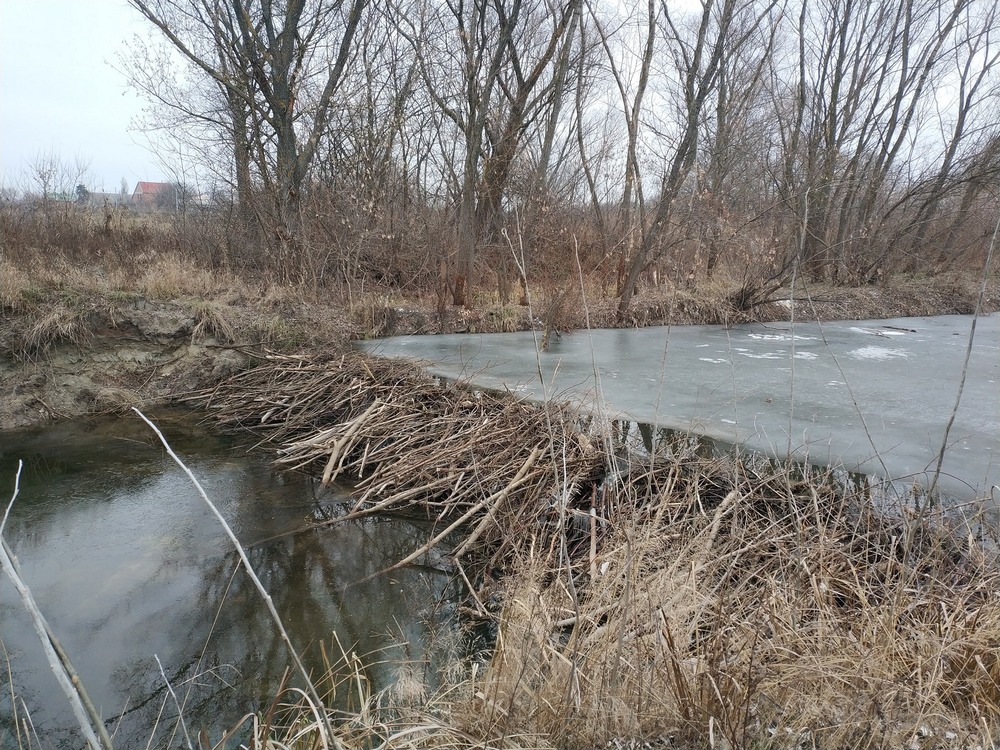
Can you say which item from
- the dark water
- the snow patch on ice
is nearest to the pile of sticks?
the dark water

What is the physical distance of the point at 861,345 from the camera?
A: 10.1m

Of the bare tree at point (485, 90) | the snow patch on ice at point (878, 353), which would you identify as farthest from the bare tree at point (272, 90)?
the snow patch on ice at point (878, 353)

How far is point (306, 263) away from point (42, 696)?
8856mm

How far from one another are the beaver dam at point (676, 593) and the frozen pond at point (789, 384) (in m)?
0.50

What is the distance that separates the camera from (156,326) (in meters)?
8.12

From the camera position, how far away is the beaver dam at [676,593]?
191 cm

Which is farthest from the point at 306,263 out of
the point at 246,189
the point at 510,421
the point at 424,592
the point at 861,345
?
the point at 861,345

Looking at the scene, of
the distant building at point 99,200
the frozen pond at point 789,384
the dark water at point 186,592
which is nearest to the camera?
the dark water at point 186,592

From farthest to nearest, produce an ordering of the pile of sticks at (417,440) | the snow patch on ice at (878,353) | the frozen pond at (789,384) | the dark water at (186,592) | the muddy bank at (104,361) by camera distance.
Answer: the snow patch on ice at (878,353)
the muddy bank at (104,361)
the frozen pond at (789,384)
the pile of sticks at (417,440)
the dark water at (186,592)

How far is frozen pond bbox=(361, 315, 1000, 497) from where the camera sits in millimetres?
4719

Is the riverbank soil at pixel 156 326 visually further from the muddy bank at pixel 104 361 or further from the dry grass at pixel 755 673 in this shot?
the dry grass at pixel 755 673

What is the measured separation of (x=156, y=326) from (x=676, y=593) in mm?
7982

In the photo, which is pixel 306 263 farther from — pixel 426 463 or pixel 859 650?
pixel 859 650

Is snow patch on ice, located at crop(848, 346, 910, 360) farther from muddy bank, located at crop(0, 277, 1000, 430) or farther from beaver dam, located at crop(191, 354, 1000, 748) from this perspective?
beaver dam, located at crop(191, 354, 1000, 748)
